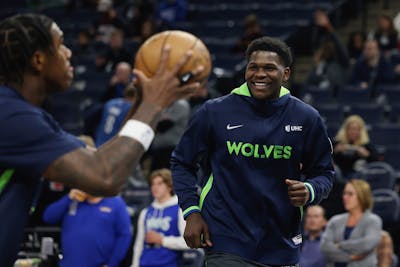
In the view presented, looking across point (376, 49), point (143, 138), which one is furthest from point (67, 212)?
point (376, 49)

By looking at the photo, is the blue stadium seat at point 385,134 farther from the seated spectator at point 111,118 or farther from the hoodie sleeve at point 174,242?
the hoodie sleeve at point 174,242

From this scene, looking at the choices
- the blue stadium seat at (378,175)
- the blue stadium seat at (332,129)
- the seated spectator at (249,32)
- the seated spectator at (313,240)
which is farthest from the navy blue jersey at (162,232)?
the seated spectator at (249,32)

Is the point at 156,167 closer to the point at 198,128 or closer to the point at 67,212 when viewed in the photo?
the point at 67,212

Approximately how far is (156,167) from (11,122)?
820 cm

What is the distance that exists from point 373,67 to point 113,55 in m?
4.33

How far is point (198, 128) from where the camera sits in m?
5.62

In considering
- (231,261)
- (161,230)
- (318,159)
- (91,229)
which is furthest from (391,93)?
(231,261)

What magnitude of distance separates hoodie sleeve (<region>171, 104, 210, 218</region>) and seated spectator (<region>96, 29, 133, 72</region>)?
9.87 m

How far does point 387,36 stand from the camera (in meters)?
15.1

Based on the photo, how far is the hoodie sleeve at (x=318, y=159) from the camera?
558 cm

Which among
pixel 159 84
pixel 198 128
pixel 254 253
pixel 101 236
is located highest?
pixel 159 84

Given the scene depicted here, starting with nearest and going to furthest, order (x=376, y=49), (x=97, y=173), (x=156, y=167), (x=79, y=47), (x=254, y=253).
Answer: (x=97, y=173)
(x=254, y=253)
(x=156, y=167)
(x=376, y=49)
(x=79, y=47)

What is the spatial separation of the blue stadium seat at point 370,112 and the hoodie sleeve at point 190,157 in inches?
306

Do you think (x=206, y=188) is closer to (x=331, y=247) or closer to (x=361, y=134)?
(x=331, y=247)
